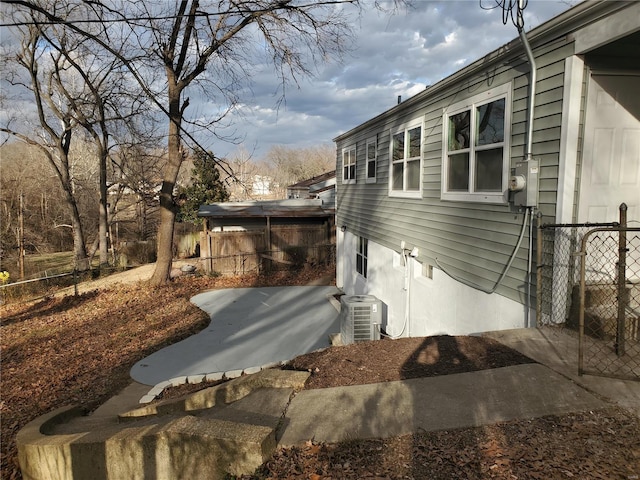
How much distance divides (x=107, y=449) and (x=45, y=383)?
4059 mm

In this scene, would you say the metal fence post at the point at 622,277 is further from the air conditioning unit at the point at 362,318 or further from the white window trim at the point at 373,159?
the white window trim at the point at 373,159

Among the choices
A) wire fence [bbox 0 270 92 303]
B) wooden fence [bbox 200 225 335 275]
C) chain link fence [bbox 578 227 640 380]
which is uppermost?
chain link fence [bbox 578 227 640 380]

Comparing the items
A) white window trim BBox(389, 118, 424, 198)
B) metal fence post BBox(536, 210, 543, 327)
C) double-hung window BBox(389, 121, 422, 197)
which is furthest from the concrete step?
double-hung window BBox(389, 121, 422, 197)

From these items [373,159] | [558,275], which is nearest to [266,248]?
[373,159]

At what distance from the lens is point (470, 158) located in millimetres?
5559

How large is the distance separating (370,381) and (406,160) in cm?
535

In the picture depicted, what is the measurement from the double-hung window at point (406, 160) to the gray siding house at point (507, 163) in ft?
0.11

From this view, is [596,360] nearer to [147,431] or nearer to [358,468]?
[358,468]

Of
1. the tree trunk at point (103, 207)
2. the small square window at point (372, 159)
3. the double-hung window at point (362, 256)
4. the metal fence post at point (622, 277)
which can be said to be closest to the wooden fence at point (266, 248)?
the double-hung window at point (362, 256)

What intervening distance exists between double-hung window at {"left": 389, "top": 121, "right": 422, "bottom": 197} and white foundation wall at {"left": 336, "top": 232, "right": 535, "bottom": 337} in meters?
1.44

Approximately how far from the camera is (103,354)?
24.3 feet

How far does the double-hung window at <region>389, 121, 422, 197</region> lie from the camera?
746 centimetres

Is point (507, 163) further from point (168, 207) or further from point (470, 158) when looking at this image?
point (168, 207)

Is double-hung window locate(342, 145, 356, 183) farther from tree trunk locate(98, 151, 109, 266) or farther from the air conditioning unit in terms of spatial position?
tree trunk locate(98, 151, 109, 266)
